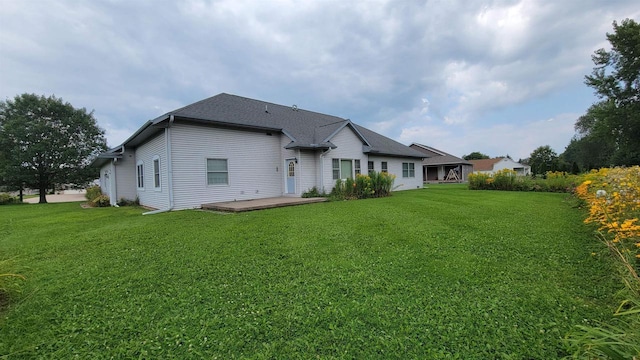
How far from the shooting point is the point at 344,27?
11.1 metres

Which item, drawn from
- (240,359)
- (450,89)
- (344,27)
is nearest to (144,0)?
(344,27)

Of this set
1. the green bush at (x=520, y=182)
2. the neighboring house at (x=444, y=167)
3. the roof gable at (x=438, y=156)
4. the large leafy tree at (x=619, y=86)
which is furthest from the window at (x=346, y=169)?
the large leafy tree at (x=619, y=86)

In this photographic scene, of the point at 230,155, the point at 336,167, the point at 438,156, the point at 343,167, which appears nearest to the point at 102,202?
the point at 230,155

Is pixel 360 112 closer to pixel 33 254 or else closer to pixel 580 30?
pixel 580 30

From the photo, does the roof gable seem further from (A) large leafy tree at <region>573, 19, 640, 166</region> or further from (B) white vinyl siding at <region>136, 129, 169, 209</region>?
(B) white vinyl siding at <region>136, 129, 169, 209</region>

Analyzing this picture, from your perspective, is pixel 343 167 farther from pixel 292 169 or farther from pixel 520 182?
pixel 520 182

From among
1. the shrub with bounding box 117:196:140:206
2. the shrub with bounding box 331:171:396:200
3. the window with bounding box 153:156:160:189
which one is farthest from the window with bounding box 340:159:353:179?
the shrub with bounding box 117:196:140:206

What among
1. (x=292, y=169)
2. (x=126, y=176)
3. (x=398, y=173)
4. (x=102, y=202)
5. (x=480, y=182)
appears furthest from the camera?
(x=398, y=173)

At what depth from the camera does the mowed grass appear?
6.63 ft

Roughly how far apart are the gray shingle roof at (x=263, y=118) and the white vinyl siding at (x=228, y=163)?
1.56 ft

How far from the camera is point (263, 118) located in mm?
12727

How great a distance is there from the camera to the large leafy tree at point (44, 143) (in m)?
17.6

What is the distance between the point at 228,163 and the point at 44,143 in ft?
57.2

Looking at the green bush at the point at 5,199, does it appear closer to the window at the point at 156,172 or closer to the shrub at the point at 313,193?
the window at the point at 156,172
